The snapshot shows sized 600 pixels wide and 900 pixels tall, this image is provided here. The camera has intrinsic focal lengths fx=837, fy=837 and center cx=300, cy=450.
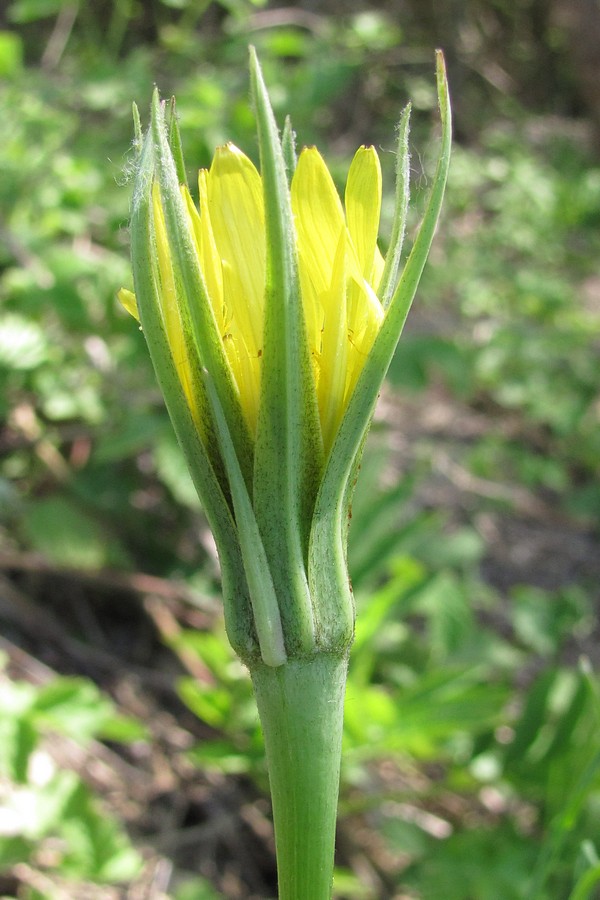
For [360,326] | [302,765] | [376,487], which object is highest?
[376,487]

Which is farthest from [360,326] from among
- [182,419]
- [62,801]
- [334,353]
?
[62,801]

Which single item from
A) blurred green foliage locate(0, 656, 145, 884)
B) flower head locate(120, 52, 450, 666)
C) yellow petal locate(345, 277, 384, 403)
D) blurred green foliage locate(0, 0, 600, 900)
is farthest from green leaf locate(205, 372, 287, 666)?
blurred green foliage locate(0, 656, 145, 884)

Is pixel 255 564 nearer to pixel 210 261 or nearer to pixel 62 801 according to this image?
pixel 210 261

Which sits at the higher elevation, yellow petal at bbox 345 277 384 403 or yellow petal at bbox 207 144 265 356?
yellow petal at bbox 207 144 265 356

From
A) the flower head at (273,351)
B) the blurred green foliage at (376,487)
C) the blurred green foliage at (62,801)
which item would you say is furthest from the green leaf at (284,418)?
the blurred green foliage at (62,801)

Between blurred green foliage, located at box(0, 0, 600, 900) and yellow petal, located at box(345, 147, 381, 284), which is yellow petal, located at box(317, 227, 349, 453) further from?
blurred green foliage, located at box(0, 0, 600, 900)

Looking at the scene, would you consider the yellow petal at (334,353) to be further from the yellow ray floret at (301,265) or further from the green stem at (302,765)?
the green stem at (302,765)

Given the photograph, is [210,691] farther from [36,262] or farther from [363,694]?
[36,262]
